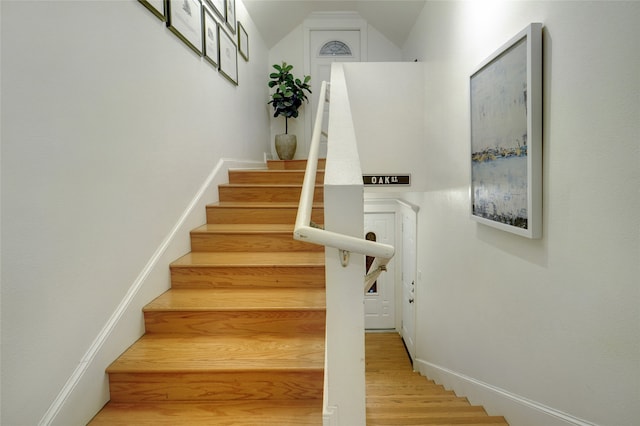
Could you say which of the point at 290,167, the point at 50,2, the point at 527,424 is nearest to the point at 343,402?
the point at 527,424

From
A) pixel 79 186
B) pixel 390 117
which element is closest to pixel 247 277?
→ pixel 79 186

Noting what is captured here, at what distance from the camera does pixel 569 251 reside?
1422 millimetres

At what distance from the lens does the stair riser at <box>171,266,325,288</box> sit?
6.84ft

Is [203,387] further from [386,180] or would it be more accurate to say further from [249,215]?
[386,180]

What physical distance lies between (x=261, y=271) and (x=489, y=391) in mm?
1581

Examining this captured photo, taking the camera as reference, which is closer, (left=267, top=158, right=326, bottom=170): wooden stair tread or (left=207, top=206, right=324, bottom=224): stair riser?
(left=207, top=206, right=324, bottom=224): stair riser

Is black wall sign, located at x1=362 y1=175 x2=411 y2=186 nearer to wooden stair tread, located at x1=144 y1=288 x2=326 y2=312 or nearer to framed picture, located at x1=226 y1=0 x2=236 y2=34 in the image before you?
wooden stair tread, located at x1=144 y1=288 x2=326 y2=312

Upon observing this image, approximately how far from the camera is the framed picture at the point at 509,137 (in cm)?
159

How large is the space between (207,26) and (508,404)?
3324 mm

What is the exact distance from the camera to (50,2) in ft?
4.16

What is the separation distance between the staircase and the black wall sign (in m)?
1.24

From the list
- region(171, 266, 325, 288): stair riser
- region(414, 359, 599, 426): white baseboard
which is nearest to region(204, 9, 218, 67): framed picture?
region(171, 266, 325, 288): stair riser

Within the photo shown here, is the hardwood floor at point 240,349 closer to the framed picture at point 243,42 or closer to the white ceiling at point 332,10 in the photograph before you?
the framed picture at point 243,42

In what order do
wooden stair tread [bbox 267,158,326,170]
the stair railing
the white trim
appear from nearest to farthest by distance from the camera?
the stair railing, the white trim, wooden stair tread [bbox 267,158,326,170]
